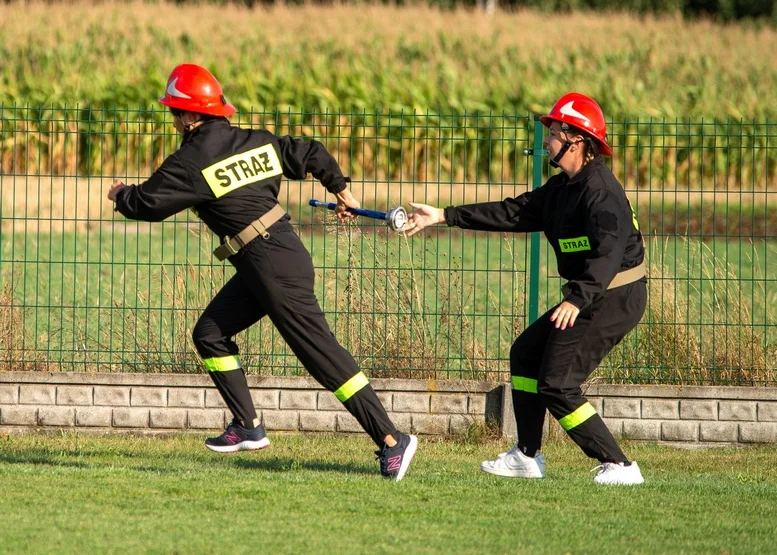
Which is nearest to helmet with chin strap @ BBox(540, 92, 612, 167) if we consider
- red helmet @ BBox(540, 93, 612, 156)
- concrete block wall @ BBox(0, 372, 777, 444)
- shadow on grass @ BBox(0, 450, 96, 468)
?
red helmet @ BBox(540, 93, 612, 156)

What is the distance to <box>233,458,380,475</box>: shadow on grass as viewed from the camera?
23.7 feet

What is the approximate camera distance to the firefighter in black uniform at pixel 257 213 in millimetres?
6523

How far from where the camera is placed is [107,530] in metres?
5.52

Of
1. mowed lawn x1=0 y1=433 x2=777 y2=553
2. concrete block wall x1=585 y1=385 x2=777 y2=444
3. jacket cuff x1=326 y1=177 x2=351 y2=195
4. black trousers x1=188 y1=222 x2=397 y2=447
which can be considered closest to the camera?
mowed lawn x1=0 y1=433 x2=777 y2=553

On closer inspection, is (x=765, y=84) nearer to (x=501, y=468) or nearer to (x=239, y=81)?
(x=239, y=81)

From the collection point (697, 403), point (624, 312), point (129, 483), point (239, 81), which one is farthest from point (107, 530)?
point (239, 81)

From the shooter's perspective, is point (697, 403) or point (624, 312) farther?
point (697, 403)

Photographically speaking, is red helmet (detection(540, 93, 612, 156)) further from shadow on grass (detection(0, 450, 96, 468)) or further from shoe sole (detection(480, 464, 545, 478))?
shadow on grass (detection(0, 450, 96, 468))

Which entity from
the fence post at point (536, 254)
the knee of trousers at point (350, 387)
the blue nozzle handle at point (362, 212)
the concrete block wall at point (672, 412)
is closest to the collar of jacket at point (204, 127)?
the blue nozzle handle at point (362, 212)

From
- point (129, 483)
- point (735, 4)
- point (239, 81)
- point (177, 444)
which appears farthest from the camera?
point (735, 4)

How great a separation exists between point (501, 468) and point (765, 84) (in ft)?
81.2

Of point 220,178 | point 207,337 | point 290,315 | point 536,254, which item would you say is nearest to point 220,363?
point 207,337

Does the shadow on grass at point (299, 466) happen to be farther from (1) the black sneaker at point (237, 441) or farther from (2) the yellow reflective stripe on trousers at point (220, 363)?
(2) the yellow reflective stripe on trousers at point (220, 363)

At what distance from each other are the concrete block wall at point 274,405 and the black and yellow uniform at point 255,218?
1783mm
